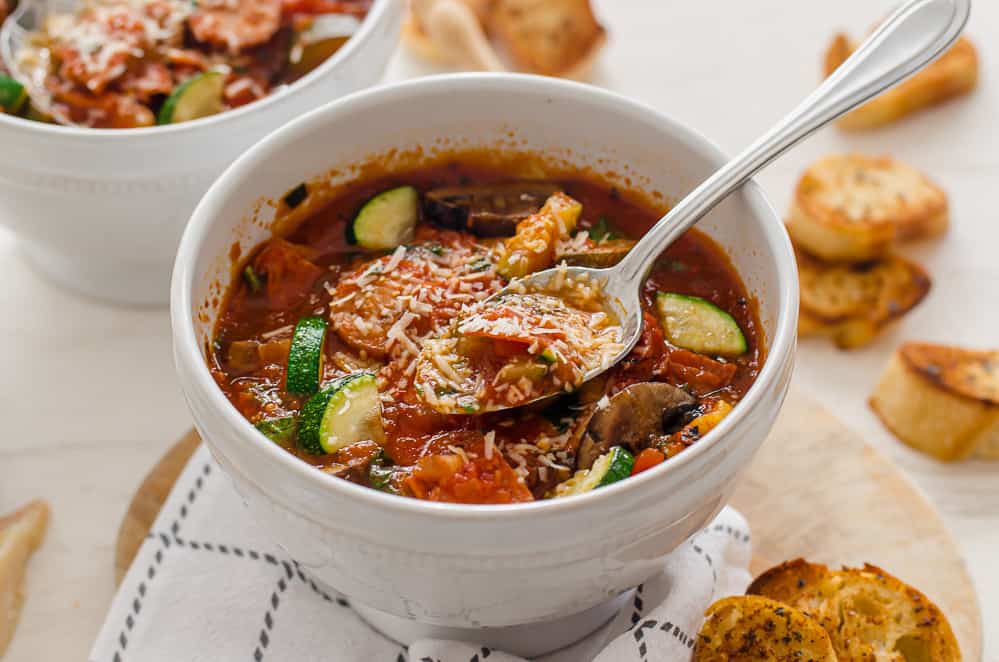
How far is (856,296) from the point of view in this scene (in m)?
3.42

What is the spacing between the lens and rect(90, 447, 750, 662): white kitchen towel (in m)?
2.41

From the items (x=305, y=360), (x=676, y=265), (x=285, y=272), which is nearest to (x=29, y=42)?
(x=285, y=272)

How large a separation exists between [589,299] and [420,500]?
676mm

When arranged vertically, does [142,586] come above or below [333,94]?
below

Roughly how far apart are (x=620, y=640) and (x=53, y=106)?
83.1 inches

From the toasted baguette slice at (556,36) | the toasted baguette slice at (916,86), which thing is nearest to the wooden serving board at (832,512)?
the toasted baguette slice at (916,86)

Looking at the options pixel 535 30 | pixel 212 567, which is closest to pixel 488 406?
pixel 212 567

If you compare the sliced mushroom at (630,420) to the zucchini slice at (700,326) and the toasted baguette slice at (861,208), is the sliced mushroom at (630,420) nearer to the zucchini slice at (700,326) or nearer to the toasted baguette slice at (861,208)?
the zucchini slice at (700,326)

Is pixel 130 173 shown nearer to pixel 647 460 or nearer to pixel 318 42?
pixel 318 42

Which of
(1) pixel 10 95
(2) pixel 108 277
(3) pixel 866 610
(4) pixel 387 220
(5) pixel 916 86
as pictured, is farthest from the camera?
(5) pixel 916 86

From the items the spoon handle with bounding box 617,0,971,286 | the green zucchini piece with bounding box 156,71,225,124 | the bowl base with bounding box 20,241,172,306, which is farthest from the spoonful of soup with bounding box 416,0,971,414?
the bowl base with bounding box 20,241,172,306

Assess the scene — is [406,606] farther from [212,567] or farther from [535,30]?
[535,30]

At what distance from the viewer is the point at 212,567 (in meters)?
2.64

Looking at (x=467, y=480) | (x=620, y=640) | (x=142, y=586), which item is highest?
(x=467, y=480)
